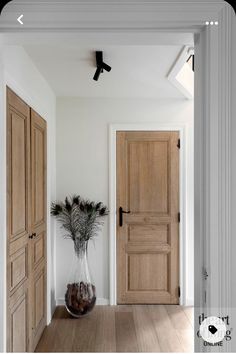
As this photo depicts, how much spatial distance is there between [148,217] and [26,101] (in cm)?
203

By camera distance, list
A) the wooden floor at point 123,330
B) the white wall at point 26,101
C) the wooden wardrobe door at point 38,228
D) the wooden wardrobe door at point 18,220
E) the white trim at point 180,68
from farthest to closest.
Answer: the wooden floor at point 123,330, the wooden wardrobe door at point 38,228, the white trim at point 180,68, the wooden wardrobe door at point 18,220, the white wall at point 26,101

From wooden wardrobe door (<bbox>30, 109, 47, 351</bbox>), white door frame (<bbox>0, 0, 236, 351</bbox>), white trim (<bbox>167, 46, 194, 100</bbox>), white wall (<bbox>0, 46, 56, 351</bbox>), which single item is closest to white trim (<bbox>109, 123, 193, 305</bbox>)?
white trim (<bbox>167, 46, 194, 100</bbox>)

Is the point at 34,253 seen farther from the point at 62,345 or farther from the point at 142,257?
the point at 142,257

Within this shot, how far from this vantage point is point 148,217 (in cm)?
405

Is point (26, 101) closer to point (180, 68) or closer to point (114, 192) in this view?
point (180, 68)

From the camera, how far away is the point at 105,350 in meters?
2.92

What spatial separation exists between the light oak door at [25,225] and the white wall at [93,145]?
66 centimetres

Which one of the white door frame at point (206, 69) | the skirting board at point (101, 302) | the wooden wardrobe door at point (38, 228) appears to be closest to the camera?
the white door frame at point (206, 69)

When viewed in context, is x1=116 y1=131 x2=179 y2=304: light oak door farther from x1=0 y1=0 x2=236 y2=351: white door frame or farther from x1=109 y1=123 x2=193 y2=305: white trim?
x1=0 y1=0 x2=236 y2=351: white door frame

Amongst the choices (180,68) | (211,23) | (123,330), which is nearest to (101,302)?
(123,330)

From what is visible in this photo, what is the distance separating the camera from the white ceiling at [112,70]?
2.56 metres

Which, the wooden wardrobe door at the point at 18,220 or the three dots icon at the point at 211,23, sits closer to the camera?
the three dots icon at the point at 211,23

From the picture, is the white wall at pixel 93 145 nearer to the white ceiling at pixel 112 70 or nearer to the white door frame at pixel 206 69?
the white ceiling at pixel 112 70

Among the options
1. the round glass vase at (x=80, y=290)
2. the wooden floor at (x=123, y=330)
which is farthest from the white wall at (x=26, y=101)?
the wooden floor at (x=123, y=330)
